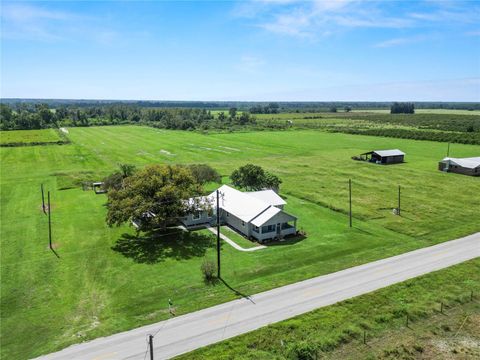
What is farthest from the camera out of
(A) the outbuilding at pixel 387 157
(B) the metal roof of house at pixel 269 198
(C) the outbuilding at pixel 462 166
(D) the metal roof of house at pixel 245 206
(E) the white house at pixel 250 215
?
(A) the outbuilding at pixel 387 157

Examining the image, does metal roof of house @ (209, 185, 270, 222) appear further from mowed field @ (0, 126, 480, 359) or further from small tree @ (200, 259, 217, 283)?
small tree @ (200, 259, 217, 283)

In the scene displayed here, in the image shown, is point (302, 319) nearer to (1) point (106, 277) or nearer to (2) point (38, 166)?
(1) point (106, 277)

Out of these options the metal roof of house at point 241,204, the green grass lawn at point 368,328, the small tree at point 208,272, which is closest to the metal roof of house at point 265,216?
the metal roof of house at point 241,204

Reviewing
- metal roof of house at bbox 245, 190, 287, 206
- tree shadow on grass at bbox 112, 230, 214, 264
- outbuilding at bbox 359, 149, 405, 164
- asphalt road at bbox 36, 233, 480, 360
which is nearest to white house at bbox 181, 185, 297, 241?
metal roof of house at bbox 245, 190, 287, 206

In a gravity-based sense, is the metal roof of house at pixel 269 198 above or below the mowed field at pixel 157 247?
above

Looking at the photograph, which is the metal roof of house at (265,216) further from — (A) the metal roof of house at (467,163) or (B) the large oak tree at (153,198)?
(A) the metal roof of house at (467,163)

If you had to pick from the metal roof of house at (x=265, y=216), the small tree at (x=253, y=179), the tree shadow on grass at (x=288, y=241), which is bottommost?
the tree shadow on grass at (x=288, y=241)

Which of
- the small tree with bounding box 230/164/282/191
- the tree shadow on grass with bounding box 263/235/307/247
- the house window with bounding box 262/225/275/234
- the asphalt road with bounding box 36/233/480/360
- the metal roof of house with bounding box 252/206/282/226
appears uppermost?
the small tree with bounding box 230/164/282/191
